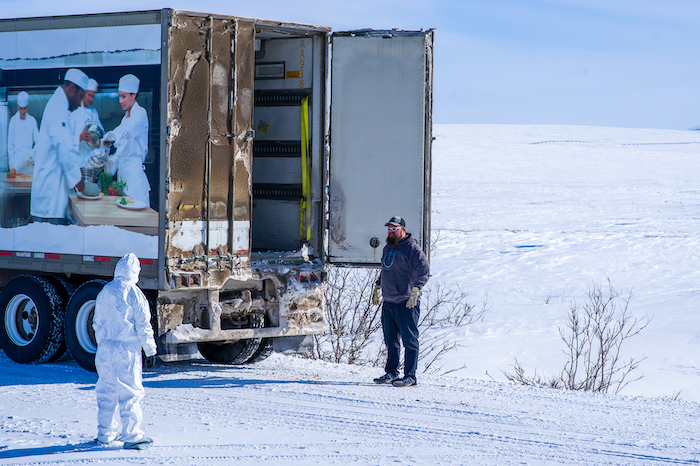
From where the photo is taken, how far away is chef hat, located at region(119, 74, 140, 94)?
27.2ft

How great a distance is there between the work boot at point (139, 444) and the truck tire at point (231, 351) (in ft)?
13.8

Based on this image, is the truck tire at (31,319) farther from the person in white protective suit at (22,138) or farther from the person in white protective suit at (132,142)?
the person in white protective suit at (132,142)

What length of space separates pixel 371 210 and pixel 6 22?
170 inches

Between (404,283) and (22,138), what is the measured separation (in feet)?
14.0

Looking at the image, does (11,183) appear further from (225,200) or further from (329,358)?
(329,358)

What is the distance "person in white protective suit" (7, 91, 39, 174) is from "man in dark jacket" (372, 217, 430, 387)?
12.4ft

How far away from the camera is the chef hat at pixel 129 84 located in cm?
830

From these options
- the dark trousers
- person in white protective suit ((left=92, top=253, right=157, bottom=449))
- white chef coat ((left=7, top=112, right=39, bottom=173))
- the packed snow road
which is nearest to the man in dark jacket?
the dark trousers

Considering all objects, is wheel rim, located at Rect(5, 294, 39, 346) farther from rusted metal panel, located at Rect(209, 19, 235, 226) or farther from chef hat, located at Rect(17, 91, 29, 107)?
rusted metal panel, located at Rect(209, 19, 235, 226)

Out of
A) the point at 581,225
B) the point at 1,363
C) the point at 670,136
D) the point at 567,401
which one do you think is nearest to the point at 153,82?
the point at 1,363

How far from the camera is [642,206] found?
30953 millimetres

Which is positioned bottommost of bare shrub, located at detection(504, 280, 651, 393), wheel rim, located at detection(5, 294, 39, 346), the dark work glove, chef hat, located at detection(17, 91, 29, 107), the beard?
bare shrub, located at detection(504, 280, 651, 393)

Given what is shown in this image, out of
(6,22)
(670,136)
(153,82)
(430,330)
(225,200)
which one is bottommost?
(430,330)

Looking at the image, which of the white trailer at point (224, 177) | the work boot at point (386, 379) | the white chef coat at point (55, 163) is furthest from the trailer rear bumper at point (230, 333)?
the white chef coat at point (55, 163)
